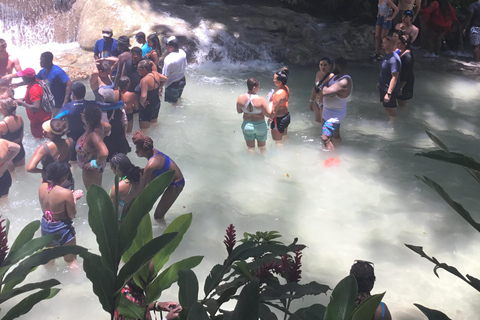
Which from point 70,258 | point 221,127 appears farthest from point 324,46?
point 70,258

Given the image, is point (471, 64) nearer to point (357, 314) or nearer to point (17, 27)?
point (17, 27)

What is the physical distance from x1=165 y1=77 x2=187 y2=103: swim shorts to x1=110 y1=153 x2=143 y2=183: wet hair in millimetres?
3982

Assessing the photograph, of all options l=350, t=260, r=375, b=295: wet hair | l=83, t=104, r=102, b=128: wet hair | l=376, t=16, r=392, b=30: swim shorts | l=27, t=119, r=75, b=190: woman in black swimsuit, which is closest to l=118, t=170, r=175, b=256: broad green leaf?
l=350, t=260, r=375, b=295: wet hair

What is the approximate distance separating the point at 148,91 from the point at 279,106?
2.22 metres

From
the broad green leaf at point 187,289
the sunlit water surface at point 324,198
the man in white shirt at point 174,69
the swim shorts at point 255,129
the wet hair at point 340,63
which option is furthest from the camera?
the man in white shirt at point 174,69

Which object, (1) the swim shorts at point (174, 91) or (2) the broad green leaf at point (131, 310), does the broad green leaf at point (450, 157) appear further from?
(1) the swim shorts at point (174, 91)

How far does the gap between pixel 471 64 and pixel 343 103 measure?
774 centimetres

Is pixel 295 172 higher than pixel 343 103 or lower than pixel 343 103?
lower

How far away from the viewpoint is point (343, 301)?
1262 millimetres

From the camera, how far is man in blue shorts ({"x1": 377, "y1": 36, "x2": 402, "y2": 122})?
819 cm

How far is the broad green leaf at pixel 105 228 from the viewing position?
123 centimetres

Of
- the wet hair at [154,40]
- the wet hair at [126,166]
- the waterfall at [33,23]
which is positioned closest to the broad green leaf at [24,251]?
the wet hair at [126,166]

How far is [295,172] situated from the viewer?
742cm

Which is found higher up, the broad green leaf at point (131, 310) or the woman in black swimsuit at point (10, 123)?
the broad green leaf at point (131, 310)
